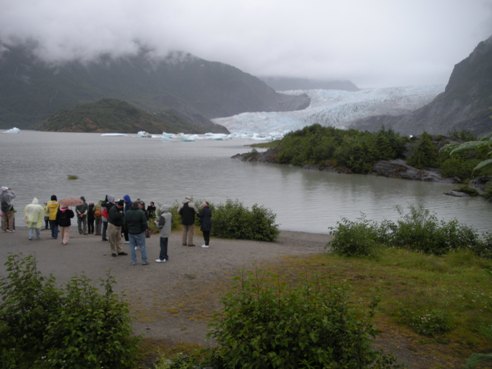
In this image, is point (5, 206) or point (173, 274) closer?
point (173, 274)

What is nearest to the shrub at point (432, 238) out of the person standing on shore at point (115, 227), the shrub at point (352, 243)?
the shrub at point (352, 243)

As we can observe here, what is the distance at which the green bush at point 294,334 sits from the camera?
4836 millimetres

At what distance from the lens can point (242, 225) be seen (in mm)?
17297

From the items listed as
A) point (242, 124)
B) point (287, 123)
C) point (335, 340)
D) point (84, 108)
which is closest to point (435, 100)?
point (287, 123)

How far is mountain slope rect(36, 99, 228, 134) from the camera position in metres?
176

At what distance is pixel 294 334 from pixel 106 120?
603ft

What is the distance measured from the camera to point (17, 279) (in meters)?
5.96

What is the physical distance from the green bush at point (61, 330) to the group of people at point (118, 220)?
210 inches

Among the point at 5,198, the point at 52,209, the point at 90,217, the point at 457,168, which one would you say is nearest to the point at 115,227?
the point at 52,209

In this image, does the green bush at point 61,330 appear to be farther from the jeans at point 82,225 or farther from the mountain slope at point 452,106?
the mountain slope at point 452,106

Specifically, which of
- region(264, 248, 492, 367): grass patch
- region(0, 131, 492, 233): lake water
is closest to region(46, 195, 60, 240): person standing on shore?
region(0, 131, 492, 233): lake water

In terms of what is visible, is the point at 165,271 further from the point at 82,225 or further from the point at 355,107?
the point at 355,107

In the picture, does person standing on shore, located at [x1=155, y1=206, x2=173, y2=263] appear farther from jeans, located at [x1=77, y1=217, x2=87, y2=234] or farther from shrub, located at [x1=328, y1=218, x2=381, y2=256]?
jeans, located at [x1=77, y1=217, x2=87, y2=234]

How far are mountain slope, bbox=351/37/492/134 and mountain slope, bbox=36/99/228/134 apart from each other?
98887 mm
